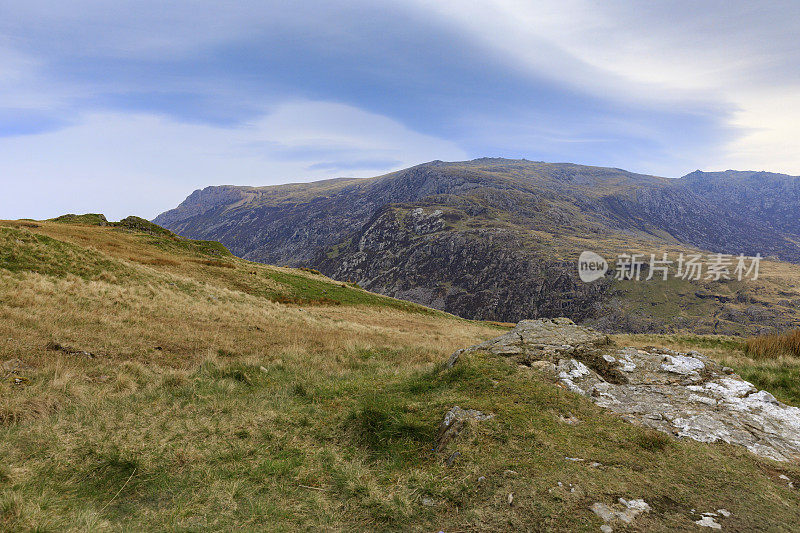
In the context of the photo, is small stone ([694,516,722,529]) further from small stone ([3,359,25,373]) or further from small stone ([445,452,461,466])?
small stone ([3,359,25,373])

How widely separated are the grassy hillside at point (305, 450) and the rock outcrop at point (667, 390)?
85 cm

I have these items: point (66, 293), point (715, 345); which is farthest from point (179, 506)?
point (715, 345)

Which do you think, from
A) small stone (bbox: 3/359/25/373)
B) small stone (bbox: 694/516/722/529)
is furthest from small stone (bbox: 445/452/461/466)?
small stone (bbox: 3/359/25/373)

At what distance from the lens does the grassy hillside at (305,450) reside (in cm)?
511

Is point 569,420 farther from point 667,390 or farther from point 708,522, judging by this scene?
point 667,390

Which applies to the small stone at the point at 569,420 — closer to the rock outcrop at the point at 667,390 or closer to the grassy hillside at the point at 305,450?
the grassy hillside at the point at 305,450

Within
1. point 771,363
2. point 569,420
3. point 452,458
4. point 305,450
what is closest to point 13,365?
point 305,450

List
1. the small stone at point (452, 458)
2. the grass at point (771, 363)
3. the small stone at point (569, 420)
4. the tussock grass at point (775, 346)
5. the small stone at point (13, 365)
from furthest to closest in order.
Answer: the tussock grass at point (775, 346) < the grass at point (771, 363) < the small stone at point (13, 365) < the small stone at point (569, 420) < the small stone at point (452, 458)

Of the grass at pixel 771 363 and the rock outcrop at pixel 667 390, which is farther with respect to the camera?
the grass at pixel 771 363

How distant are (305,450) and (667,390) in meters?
9.48

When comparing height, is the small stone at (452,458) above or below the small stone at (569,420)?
below

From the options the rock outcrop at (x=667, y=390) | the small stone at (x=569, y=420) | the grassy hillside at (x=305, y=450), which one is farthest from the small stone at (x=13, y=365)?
the small stone at (x=569, y=420)

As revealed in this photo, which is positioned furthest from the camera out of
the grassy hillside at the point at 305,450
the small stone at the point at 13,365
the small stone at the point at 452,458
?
the small stone at the point at 13,365

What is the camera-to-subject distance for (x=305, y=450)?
7.27m
